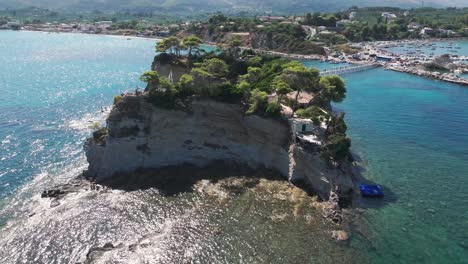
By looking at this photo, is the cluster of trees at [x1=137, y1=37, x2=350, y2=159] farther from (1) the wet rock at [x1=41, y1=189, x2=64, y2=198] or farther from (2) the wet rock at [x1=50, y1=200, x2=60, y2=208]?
(2) the wet rock at [x1=50, y1=200, x2=60, y2=208]

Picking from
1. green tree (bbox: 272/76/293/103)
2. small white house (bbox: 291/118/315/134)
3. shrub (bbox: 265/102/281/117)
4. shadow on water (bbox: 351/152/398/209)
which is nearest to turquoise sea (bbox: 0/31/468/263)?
shadow on water (bbox: 351/152/398/209)

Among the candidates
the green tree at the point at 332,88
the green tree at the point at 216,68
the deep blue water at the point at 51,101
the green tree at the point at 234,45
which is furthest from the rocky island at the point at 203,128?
the green tree at the point at 234,45

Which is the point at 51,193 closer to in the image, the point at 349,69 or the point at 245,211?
the point at 245,211

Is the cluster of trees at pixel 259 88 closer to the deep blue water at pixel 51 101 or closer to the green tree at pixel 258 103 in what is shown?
the green tree at pixel 258 103

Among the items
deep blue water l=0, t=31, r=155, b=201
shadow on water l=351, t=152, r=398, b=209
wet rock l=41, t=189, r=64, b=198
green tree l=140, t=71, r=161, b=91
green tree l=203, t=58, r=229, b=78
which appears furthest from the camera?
green tree l=203, t=58, r=229, b=78

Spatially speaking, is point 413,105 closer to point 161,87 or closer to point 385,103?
point 385,103

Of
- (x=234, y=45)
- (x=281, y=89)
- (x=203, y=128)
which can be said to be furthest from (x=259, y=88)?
(x=234, y=45)
